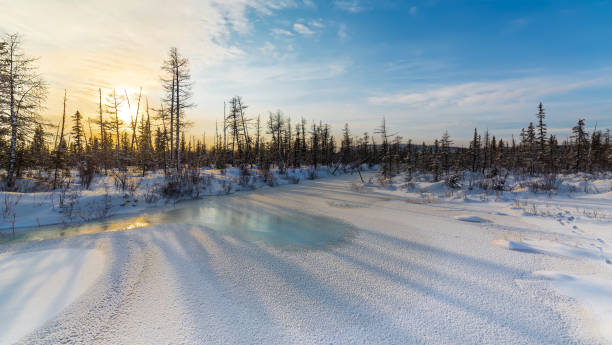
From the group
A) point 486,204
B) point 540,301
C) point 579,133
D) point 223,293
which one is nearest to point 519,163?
point 579,133

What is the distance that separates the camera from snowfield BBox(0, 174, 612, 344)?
2.38 meters

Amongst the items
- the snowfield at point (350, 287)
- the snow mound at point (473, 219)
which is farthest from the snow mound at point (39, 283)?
the snow mound at point (473, 219)

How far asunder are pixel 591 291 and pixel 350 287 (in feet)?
9.63

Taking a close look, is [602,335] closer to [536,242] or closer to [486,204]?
[536,242]

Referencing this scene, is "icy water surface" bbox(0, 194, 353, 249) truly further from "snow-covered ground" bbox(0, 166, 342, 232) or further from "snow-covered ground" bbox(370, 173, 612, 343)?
"snow-covered ground" bbox(370, 173, 612, 343)

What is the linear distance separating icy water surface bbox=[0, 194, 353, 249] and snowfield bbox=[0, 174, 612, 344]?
1.15 feet

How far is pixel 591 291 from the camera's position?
2922 mm

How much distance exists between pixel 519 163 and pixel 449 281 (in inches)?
1676

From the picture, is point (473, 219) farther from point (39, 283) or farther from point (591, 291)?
point (39, 283)

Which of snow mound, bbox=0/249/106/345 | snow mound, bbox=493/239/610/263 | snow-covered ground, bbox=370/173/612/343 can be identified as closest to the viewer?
snow mound, bbox=0/249/106/345

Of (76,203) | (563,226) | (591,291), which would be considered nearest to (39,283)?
(76,203)

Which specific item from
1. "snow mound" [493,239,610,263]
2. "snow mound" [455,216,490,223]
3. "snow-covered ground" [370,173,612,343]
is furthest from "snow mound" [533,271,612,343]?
"snow mound" [455,216,490,223]

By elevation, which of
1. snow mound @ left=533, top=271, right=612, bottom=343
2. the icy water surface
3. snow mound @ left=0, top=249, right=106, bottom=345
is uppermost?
snow mound @ left=533, top=271, right=612, bottom=343

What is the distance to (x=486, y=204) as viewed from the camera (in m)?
9.05
